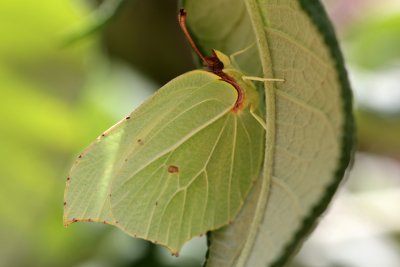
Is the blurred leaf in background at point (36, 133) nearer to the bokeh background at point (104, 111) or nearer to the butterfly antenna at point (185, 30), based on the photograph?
the bokeh background at point (104, 111)

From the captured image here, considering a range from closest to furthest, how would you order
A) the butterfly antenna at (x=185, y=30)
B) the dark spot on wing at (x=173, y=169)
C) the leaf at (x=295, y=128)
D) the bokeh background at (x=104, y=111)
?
the leaf at (x=295, y=128)
the butterfly antenna at (x=185, y=30)
the dark spot on wing at (x=173, y=169)
the bokeh background at (x=104, y=111)

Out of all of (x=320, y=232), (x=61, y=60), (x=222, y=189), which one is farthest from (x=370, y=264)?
(x=61, y=60)

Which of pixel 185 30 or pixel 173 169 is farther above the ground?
pixel 185 30

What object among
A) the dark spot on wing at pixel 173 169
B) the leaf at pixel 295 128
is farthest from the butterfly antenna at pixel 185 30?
the dark spot on wing at pixel 173 169

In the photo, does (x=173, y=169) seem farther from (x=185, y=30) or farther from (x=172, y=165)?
(x=185, y=30)

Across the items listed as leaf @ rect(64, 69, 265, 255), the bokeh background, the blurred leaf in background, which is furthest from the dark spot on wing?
the blurred leaf in background

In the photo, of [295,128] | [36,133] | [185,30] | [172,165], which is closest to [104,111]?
[36,133]

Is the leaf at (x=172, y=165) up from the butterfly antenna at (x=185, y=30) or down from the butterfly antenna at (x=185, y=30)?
down

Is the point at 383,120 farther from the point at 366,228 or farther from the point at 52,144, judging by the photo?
the point at 52,144
